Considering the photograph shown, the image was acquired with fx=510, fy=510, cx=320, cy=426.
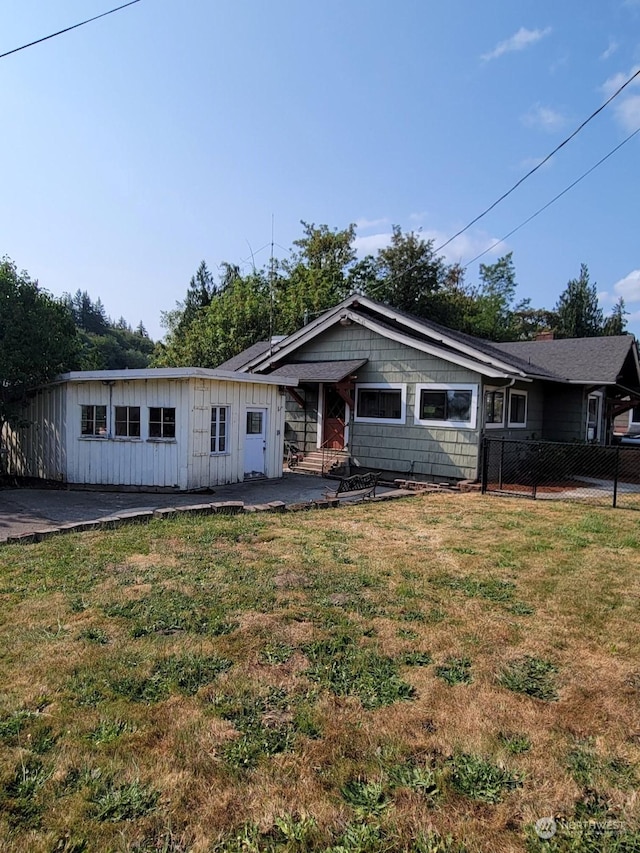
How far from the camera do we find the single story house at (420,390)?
42.4 ft

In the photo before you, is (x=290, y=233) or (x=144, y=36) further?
(x=290, y=233)

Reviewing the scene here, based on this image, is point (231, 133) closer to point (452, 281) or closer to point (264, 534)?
point (264, 534)

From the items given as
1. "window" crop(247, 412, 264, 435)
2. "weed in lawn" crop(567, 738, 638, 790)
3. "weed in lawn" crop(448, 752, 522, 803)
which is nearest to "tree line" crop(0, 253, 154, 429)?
"window" crop(247, 412, 264, 435)

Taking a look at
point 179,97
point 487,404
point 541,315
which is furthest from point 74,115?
point 541,315

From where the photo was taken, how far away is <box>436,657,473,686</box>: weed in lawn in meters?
3.45

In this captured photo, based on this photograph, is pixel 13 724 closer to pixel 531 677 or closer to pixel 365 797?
pixel 365 797

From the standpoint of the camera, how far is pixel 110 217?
1476 centimetres

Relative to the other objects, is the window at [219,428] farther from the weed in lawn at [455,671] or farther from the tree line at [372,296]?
the tree line at [372,296]

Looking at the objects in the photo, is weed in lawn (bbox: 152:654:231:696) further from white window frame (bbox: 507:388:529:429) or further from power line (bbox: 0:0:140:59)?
white window frame (bbox: 507:388:529:429)

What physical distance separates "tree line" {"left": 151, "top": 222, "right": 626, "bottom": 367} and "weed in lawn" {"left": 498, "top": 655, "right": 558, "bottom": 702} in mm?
22665

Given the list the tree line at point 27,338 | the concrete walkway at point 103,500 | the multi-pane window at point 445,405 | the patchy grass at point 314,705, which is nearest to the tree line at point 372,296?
the tree line at point 27,338

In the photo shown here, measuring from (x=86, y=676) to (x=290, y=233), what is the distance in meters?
38.0

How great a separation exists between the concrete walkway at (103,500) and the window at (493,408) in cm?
337

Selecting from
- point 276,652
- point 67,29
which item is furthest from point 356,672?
point 67,29
